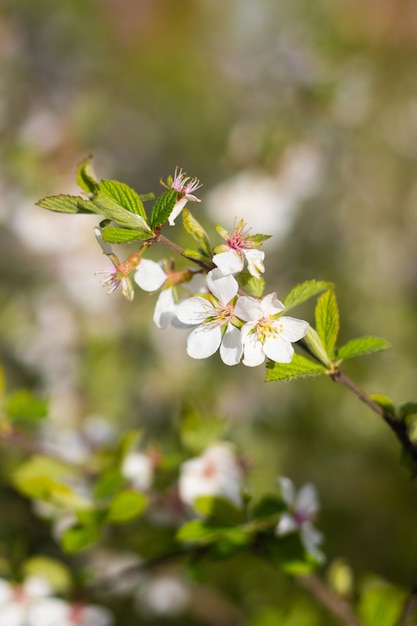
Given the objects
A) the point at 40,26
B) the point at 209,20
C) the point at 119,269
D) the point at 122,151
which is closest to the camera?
the point at 119,269

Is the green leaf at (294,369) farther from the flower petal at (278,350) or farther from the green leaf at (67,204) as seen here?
the green leaf at (67,204)

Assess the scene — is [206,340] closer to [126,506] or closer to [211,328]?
[211,328]

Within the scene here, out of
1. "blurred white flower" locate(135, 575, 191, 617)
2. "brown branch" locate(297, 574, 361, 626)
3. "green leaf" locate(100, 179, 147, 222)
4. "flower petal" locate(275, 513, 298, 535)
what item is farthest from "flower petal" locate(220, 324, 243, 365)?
"blurred white flower" locate(135, 575, 191, 617)

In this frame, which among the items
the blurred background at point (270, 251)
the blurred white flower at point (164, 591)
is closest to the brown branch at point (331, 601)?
the blurred white flower at point (164, 591)

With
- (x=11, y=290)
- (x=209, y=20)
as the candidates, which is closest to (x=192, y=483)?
(x=11, y=290)

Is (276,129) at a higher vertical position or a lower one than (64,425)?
higher

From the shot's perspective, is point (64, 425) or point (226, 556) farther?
point (64, 425)

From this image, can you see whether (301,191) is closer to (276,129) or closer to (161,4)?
(276,129)
